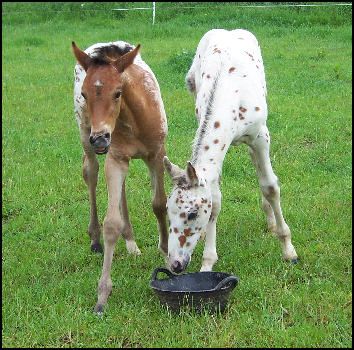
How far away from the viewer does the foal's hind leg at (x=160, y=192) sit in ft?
18.4

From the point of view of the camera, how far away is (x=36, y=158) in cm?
871

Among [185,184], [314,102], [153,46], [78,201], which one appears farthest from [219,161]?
[153,46]

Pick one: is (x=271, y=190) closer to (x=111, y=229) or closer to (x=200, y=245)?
(x=200, y=245)

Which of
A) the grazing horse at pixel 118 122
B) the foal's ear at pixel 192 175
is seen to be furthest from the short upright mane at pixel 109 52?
the foal's ear at pixel 192 175

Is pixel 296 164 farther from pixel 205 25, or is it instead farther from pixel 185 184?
pixel 205 25

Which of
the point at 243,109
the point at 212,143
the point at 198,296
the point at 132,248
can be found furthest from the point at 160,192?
the point at 198,296

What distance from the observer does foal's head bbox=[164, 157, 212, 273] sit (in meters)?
4.68

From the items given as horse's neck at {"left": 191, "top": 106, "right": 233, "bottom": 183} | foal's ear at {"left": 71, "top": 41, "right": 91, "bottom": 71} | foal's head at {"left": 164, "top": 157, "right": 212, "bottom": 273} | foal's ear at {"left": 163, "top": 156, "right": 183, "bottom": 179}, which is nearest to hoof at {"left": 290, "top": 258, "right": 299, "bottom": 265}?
horse's neck at {"left": 191, "top": 106, "right": 233, "bottom": 183}

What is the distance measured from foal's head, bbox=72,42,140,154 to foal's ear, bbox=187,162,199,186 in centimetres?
54

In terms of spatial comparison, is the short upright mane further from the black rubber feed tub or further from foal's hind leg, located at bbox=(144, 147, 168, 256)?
the black rubber feed tub

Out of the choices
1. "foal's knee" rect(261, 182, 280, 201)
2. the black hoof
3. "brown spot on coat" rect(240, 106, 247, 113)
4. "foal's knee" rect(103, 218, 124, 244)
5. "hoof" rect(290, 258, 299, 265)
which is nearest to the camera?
"foal's knee" rect(103, 218, 124, 244)

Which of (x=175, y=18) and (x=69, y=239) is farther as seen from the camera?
(x=175, y=18)

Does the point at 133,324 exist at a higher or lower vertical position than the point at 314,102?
lower

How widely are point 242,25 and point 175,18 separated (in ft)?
7.44
